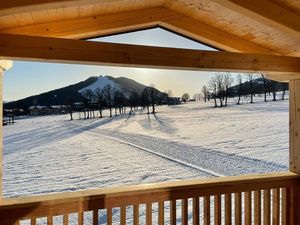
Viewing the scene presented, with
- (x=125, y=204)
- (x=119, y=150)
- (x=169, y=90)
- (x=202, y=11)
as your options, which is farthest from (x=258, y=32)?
(x=119, y=150)

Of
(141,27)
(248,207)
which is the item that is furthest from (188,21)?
(248,207)

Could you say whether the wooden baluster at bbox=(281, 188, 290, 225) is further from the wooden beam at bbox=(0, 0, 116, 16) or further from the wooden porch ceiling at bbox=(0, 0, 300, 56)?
the wooden beam at bbox=(0, 0, 116, 16)

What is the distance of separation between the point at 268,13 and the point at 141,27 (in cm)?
110

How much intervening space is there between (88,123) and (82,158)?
807 mm

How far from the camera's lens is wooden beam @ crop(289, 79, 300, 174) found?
2.40 meters

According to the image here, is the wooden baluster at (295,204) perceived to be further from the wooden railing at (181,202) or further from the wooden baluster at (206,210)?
the wooden baluster at (206,210)

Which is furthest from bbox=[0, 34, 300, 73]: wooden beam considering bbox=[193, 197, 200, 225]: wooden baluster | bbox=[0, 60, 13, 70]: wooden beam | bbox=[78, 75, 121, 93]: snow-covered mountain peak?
bbox=[78, 75, 121, 93]: snow-covered mountain peak

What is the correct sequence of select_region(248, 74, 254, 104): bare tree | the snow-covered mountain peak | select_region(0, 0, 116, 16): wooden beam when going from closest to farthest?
1. select_region(0, 0, 116, 16): wooden beam
2. the snow-covered mountain peak
3. select_region(248, 74, 254, 104): bare tree

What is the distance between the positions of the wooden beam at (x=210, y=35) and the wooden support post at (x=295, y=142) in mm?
463

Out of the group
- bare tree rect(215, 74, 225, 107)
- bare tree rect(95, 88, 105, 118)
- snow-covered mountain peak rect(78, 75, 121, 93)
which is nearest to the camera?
snow-covered mountain peak rect(78, 75, 121, 93)

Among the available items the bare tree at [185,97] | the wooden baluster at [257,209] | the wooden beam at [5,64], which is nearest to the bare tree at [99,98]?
the bare tree at [185,97]

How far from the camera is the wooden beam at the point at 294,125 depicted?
2.40 metres

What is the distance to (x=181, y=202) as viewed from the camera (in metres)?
2.13

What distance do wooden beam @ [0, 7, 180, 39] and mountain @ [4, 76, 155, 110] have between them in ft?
5.85
